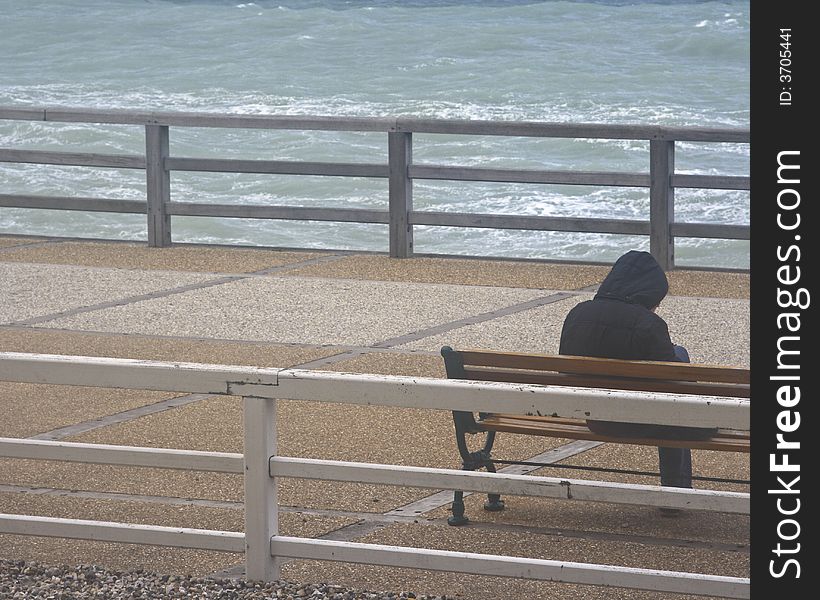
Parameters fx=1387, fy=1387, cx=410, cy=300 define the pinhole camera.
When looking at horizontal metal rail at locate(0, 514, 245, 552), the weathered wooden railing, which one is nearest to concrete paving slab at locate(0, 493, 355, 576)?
horizontal metal rail at locate(0, 514, 245, 552)

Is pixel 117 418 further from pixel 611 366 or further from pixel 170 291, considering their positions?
pixel 170 291

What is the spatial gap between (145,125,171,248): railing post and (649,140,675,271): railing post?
13.7 feet

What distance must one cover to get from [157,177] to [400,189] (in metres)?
2.23

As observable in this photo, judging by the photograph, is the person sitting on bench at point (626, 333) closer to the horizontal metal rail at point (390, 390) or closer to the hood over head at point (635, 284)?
the hood over head at point (635, 284)

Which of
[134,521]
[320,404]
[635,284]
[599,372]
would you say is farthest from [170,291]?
[599,372]

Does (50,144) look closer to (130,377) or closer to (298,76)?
(298,76)

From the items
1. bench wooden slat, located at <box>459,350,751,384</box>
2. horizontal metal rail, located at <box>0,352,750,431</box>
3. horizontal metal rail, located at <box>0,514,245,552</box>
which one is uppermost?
horizontal metal rail, located at <box>0,352,750,431</box>

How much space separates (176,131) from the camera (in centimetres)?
4388

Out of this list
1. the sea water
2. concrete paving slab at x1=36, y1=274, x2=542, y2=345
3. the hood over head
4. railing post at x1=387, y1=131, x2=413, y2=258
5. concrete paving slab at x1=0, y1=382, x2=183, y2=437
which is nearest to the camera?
the hood over head

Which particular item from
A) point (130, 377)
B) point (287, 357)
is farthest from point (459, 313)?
point (130, 377)

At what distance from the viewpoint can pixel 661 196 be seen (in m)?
10.9

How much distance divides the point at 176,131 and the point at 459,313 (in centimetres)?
3561

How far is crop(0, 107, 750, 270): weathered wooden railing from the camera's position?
1086 centimetres

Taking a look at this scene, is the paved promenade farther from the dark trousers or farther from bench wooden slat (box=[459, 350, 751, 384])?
bench wooden slat (box=[459, 350, 751, 384])
